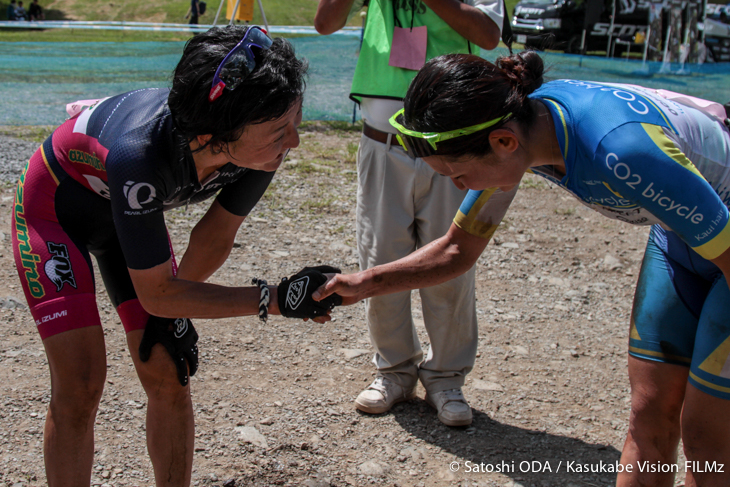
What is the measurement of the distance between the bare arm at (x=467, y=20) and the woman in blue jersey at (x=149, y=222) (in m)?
1.12

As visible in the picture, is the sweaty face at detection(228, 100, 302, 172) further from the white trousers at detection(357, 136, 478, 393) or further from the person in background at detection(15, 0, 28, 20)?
the person in background at detection(15, 0, 28, 20)

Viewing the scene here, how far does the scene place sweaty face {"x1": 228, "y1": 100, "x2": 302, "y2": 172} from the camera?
6.23 feet

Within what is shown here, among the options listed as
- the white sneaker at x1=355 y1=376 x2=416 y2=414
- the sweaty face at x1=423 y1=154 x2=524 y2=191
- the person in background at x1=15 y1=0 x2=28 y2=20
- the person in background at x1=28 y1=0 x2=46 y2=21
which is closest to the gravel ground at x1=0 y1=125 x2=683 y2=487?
the white sneaker at x1=355 y1=376 x2=416 y2=414

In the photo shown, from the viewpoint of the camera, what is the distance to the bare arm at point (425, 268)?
246 cm

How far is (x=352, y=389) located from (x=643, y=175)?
2069 mm

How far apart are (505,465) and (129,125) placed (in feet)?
6.86

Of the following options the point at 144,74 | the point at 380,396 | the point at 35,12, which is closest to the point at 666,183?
the point at 380,396

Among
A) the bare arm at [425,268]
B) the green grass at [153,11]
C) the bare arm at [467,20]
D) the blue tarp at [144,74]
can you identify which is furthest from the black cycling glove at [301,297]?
the green grass at [153,11]

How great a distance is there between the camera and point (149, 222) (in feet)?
6.36

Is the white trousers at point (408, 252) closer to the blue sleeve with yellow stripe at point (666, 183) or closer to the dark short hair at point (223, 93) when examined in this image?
the dark short hair at point (223, 93)

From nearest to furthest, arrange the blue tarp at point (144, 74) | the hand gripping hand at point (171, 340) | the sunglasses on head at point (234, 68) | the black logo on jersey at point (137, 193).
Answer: the sunglasses on head at point (234, 68), the black logo on jersey at point (137, 193), the hand gripping hand at point (171, 340), the blue tarp at point (144, 74)

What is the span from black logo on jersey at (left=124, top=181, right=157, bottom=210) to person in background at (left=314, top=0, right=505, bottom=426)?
1.35 meters

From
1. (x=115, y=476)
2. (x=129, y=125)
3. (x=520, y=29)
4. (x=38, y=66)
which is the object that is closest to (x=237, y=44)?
(x=129, y=125)

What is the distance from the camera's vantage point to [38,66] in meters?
9.34
